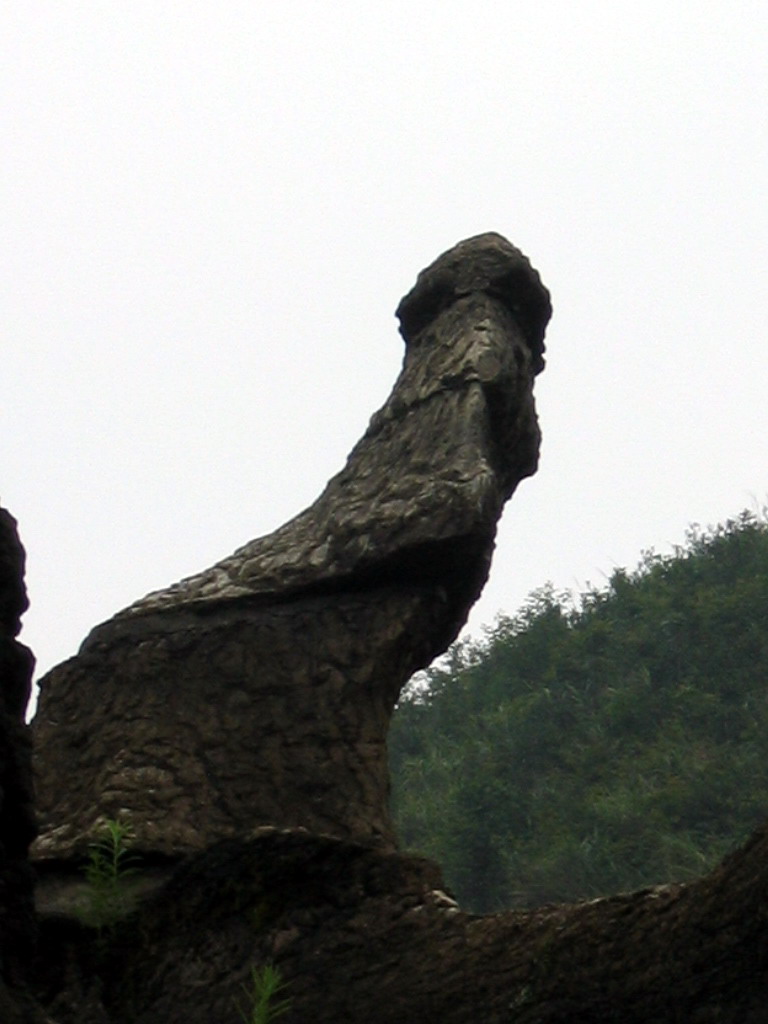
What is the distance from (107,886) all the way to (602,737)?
83.0 ft

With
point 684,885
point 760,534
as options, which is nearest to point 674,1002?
point 684,885

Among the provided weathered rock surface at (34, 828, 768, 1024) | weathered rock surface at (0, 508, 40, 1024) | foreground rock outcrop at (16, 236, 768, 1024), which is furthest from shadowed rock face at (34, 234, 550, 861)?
weathered rock surface at (0, 508, 40, 1024)

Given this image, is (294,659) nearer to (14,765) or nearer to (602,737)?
(14,765)

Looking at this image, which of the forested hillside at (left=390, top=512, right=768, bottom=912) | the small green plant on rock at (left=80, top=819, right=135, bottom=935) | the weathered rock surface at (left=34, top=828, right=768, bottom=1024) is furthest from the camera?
the forested hillside at (left=390, top=512, right=768, bottom=912)

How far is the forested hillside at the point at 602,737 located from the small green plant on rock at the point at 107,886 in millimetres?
19134

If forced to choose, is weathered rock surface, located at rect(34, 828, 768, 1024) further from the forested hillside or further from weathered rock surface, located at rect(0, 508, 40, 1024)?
the forested hillside

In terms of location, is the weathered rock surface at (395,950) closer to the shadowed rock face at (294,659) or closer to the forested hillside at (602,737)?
the shadowed rock face at (294,659)

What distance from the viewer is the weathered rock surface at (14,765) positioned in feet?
7.43

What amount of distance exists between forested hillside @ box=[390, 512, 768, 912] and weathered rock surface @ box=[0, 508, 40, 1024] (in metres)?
20.4

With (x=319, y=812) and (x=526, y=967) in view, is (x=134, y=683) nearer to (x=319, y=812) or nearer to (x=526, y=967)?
(x=319, y=812)

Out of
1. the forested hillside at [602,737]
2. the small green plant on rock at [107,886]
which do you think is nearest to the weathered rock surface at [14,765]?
the small green plant on rock at [107,886]

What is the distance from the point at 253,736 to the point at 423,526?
1.86 ft

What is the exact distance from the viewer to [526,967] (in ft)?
9.49

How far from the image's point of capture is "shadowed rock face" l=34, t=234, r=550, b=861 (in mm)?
3971
